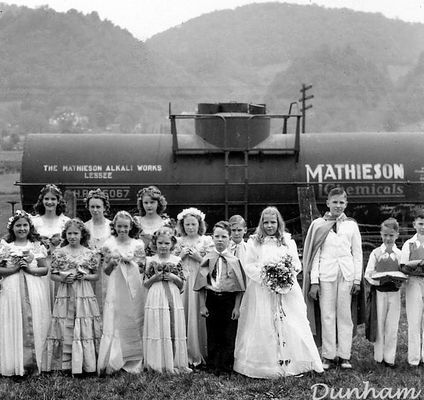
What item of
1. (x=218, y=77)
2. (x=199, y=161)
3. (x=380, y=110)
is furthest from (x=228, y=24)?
(x=199, y=161)

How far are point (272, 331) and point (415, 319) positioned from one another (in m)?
1.75

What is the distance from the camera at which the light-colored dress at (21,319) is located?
637cm

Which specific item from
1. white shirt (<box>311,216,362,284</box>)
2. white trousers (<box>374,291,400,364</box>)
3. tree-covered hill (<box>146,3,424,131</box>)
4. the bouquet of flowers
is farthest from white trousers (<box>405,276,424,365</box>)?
tree-covered hill (<box>146,3,424,131</box>)

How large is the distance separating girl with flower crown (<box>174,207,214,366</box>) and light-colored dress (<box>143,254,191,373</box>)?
412 mm

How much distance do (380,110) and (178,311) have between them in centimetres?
8345

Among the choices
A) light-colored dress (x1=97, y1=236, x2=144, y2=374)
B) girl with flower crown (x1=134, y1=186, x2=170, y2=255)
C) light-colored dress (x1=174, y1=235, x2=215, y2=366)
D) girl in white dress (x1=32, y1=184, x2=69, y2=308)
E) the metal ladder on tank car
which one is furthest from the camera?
the metal ladder on tank car

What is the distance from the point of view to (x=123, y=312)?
6.68m

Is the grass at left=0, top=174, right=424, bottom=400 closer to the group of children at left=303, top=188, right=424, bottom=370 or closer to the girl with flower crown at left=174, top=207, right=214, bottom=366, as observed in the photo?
the group of children at left=303, top=188, right=424, bottom=370

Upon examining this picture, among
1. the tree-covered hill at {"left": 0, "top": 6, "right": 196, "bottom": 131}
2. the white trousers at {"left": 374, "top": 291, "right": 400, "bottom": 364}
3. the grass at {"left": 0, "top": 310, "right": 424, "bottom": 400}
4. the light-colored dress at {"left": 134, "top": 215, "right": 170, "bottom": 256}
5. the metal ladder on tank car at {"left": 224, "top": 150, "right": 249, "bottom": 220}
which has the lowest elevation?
the grass at {"left": 0, "top": 310, "right": 424, "bottom": 400}

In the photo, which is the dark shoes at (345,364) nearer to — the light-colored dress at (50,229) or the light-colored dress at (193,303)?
the light-colored dress at (193,303)

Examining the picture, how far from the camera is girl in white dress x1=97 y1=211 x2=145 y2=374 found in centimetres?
656

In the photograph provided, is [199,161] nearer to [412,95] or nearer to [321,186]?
[321,186]

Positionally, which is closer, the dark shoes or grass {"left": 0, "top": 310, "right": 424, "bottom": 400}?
grass {"left": 0, "top": 310, "right": 424, "bottom": 400}

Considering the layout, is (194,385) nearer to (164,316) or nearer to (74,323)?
(164,316)
